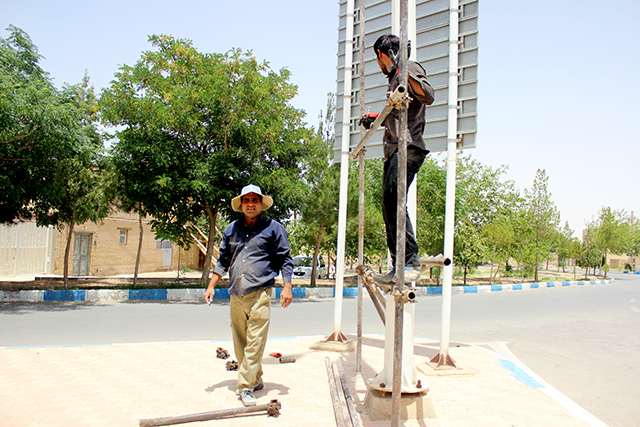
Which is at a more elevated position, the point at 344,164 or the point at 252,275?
the point at 344,164

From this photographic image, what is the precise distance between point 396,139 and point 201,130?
11.5m

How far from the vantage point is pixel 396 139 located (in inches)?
132

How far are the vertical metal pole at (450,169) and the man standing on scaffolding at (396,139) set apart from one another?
2230 mm

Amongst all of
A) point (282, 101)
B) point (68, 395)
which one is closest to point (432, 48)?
point (68, 395)

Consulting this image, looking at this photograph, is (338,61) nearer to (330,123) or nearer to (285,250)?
(285,250)

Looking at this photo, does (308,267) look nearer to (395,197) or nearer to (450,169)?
(450,169)

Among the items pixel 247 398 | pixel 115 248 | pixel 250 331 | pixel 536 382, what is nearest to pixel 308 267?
pixel 115 248

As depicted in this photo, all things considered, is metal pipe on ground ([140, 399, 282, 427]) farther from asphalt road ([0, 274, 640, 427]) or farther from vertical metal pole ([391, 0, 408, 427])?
asphalt road ([0, 274, 640, 427])

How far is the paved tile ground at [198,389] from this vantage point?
3570 millimetres

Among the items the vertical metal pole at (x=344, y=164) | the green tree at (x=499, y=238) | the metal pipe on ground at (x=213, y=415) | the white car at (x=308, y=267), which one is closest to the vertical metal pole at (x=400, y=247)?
the metal pipe on ground at (x=213, y=415)

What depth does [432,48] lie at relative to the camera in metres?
5.83

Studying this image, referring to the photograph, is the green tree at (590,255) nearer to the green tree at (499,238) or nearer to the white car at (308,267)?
the green tree at (499,238)

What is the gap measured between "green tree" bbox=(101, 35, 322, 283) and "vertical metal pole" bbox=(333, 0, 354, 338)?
6947mm

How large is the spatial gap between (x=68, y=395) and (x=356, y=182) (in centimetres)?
1368
